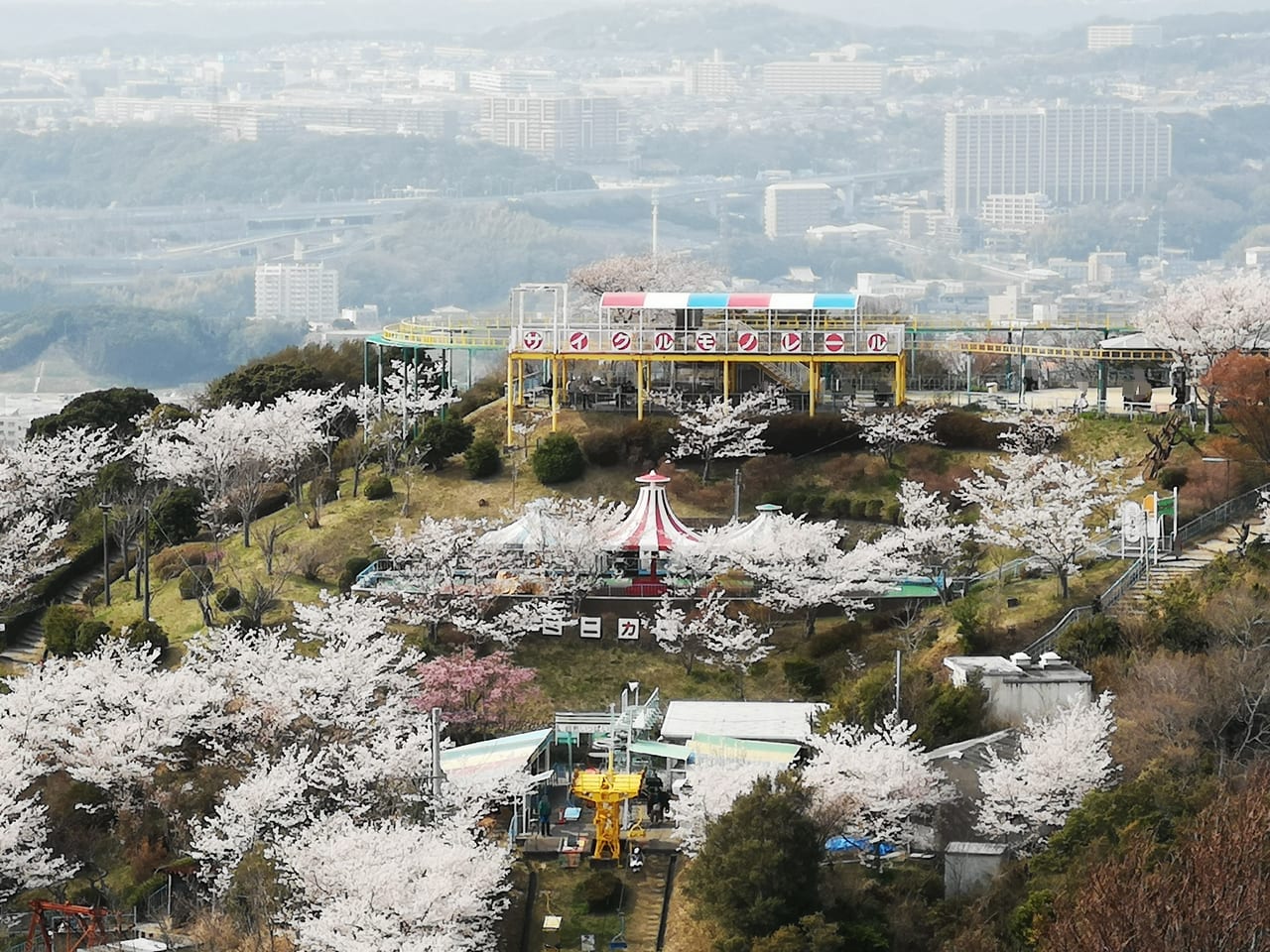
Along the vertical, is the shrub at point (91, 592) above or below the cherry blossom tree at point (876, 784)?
below

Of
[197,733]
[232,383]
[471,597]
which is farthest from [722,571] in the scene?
[232,383]

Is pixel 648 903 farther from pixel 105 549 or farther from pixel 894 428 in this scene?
pixel 105 549

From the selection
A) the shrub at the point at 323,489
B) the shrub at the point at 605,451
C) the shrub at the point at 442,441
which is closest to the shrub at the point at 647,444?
the shrub at the point at 605,451

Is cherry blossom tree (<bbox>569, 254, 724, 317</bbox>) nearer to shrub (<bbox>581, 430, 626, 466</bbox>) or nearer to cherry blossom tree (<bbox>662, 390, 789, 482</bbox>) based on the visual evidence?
cherry blossom tree (<bbox>662, 390, 789, 482</bbox>)

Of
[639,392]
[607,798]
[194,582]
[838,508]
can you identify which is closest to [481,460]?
[639,392]

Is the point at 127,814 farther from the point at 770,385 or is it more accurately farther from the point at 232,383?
the point at 232,383

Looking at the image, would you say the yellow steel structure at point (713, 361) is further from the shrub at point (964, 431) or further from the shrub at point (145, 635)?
the shrub at point (145, 635)
